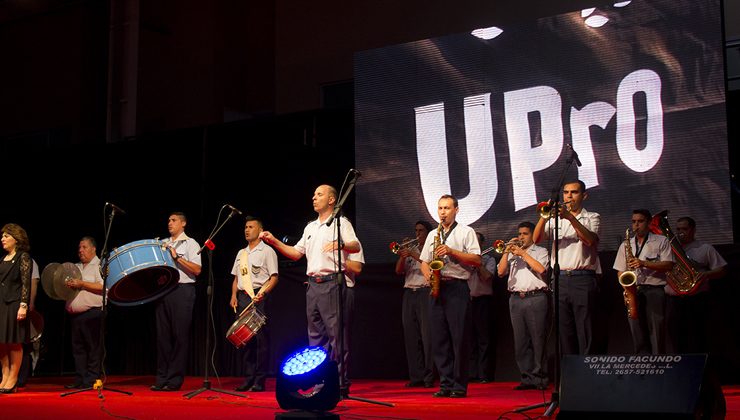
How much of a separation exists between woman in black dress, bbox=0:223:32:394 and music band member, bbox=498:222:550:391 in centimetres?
486

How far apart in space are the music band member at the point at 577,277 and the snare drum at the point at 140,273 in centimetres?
349

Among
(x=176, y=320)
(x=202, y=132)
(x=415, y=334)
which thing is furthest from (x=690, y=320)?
(x=202, y=132)

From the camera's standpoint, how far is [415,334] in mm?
9609

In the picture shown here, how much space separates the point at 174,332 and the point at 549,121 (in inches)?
171

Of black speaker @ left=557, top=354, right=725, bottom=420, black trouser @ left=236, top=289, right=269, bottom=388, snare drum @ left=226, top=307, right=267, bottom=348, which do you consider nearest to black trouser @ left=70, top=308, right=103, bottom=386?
black trouser @ left=236, top=289, right=269, bottom=388

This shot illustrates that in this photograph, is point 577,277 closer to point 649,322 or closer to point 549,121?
point 649,322

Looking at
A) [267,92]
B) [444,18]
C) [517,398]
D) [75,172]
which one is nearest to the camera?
[517,398]

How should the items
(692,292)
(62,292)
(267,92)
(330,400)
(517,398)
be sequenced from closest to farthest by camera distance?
(330,400) → (517,398) → (692,292) → (62,292) → (267,92)

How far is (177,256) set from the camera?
8375 millimetres

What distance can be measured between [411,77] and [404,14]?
3.26 m

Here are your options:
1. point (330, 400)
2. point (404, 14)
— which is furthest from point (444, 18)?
point (330, 400)

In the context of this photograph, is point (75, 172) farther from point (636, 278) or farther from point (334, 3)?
point (636, 278)

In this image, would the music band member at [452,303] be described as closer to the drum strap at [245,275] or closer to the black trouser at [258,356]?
the black trouser at [258,356]

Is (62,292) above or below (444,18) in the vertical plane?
below
